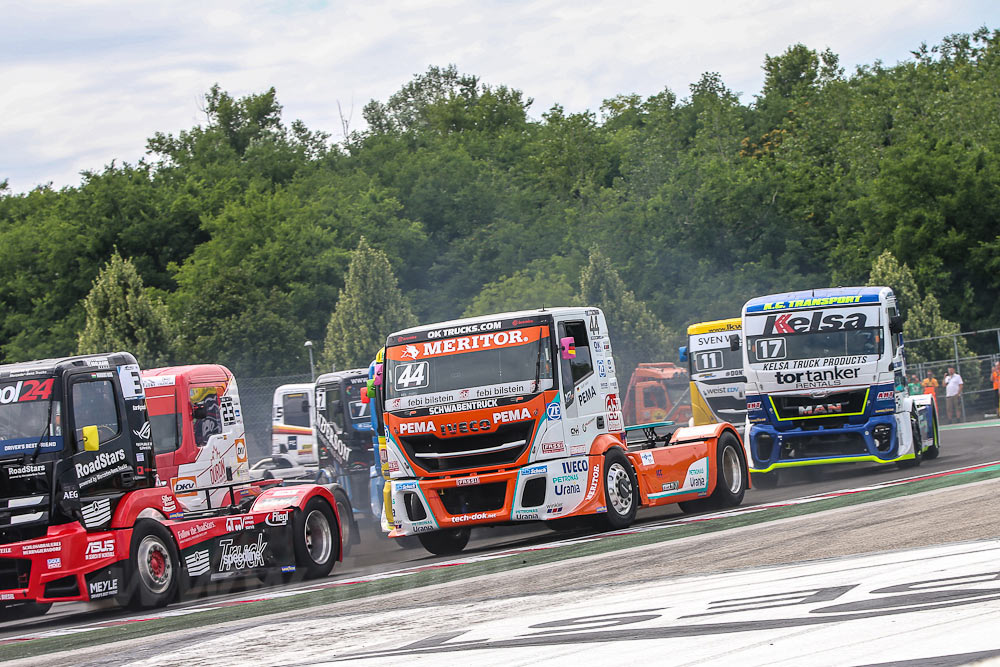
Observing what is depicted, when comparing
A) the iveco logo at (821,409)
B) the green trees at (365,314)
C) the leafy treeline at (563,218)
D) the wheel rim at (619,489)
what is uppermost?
the leafy treeline at (563,218)

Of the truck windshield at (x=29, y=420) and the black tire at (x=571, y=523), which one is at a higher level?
the truck windshield at (x=29, y=420)

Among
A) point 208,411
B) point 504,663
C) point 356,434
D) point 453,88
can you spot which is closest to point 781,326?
point 356,434

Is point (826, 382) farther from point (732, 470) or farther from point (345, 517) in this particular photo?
point (345, 517)

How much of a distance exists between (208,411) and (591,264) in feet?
98.8

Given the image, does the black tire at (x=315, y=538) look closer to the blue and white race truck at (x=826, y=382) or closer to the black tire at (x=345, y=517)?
the black tire at (x=345, y=517)

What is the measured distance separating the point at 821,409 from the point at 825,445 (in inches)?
22.6

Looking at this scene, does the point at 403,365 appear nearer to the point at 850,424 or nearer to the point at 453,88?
the point at 850,424

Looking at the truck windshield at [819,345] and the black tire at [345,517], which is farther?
the truck windshield at [819,345]

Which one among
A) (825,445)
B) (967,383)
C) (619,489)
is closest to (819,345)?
(825,445)

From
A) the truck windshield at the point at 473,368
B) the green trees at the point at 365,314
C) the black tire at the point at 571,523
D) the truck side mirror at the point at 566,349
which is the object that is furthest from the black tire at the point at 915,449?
the green trees at the point at 365,314

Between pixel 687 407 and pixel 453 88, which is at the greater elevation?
pixel 453 88

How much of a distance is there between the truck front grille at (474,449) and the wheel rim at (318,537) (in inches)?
52.5

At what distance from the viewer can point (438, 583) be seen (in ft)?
36.3

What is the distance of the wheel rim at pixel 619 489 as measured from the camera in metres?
14.5
